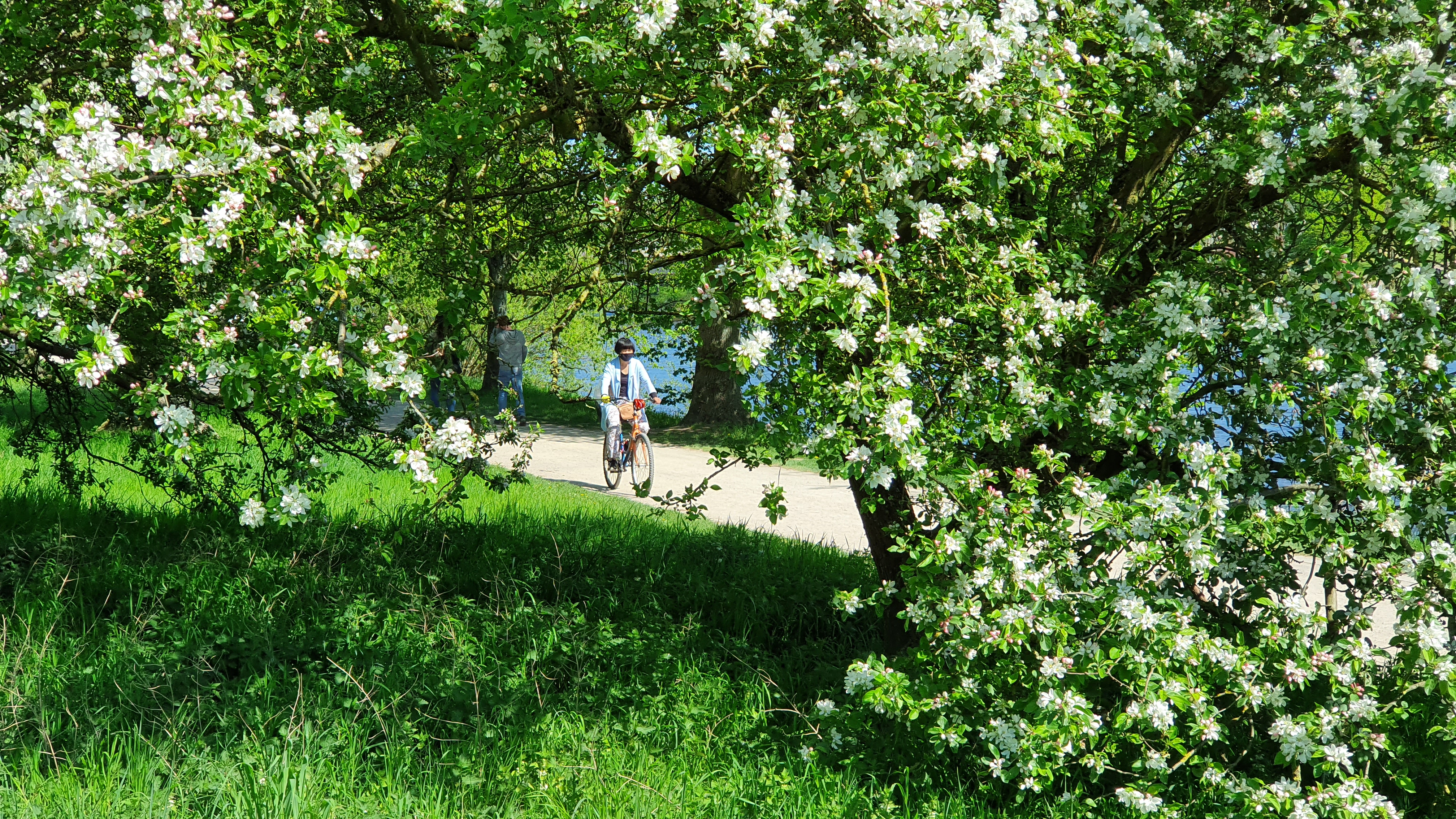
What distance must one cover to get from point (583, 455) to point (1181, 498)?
1082cm

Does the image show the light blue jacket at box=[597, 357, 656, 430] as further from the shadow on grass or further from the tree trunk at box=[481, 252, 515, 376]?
the tree trunk at box=[481, 252, 515, 376]

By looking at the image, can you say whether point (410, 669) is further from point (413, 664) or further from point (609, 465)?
point (609, 465)

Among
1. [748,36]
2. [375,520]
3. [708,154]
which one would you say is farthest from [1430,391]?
[375,520]

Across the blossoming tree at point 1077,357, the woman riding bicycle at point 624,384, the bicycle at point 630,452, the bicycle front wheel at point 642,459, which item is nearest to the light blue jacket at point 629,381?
the woman riding bicycle at point 624,384

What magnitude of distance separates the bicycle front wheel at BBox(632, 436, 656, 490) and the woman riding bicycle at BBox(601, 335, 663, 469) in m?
0.16

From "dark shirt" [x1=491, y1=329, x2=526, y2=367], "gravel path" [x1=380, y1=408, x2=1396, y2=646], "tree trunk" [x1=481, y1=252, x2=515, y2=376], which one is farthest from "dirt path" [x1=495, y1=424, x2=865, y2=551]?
"tree trunk" [x1=481, y1=252, x2=515, y2=376]

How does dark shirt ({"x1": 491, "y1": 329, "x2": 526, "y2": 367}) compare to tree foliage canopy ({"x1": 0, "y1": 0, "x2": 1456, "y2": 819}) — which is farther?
dark shirt ({"x1": 491, "y1": 329, "x2": 526, "y2": 367})

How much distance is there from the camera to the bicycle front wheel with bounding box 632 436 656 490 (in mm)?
10062

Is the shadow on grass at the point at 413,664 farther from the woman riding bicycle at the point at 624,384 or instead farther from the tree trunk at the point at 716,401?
the tree trunk at the point at 716,401

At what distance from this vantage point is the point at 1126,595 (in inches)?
129

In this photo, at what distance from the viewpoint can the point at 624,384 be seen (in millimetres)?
9562

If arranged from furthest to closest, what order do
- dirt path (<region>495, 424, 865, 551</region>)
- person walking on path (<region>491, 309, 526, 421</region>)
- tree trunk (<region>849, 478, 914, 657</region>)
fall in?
dirt path (<region>495, 424, 865, 551</region>) < person walking on path (<region>491, 309, 526, 421</region>) < tree trunk (<region>849, 478, 914, 657</region>)

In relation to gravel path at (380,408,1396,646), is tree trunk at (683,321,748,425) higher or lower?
higher

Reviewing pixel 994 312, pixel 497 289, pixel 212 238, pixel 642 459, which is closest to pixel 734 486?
pixel 642 459
